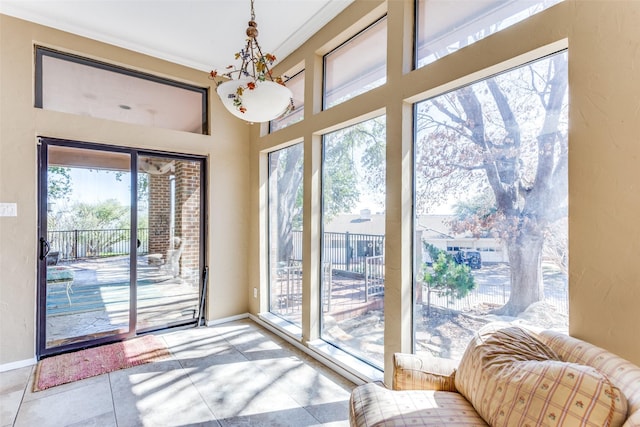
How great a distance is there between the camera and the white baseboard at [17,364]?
2691 mm

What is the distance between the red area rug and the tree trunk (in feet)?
9.80

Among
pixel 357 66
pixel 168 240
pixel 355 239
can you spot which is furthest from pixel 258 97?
pixel 168 240

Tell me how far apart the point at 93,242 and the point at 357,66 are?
3.19 m

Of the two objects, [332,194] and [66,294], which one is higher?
[332,194]

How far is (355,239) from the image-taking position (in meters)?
2.73

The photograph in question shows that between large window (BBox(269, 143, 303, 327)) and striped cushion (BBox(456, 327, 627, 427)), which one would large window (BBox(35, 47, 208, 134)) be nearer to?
large window (BBox(269, 143, 303, 327))

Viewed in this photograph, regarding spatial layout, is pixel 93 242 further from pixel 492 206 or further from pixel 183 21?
pixel 492 206

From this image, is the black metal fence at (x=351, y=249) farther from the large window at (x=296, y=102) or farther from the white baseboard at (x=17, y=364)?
the white baseboard at (x=17, y=364)

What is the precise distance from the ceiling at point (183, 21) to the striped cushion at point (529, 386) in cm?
272

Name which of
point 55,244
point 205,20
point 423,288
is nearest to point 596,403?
point 423,288

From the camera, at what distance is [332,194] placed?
296 centimetres

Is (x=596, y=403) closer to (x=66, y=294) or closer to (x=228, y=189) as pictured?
(x=228, y=189)

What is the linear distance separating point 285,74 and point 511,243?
9.67 ft

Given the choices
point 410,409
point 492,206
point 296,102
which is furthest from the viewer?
point 296,102
